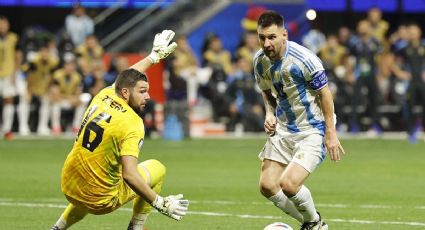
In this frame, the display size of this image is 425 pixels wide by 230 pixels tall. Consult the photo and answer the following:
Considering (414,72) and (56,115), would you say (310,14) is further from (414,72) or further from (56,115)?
(56,115)

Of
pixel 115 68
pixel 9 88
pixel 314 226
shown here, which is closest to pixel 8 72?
pixel 9 88

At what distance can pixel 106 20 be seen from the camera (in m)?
36.3

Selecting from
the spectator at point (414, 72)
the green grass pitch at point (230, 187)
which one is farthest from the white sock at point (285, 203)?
the spectator at point (414, 72)

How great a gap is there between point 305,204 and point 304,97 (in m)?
1.08

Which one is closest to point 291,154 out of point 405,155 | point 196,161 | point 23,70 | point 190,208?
point 190,208

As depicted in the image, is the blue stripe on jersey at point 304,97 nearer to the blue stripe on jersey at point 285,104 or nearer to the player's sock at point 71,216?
the blue stripe on jersey at point 285,104

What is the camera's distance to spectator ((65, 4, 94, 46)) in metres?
33.4

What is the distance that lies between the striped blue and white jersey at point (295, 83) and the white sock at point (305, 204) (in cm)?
69

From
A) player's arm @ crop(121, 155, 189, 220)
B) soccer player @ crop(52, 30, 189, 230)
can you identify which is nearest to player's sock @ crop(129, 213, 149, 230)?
soccer player @ crop(52, 30, 189, 230)

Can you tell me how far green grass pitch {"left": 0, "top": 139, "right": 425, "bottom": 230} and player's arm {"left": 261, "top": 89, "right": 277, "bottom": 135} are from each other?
55.0 inches

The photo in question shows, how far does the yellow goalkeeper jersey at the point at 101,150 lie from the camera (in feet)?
35.2

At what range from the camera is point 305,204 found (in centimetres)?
1163

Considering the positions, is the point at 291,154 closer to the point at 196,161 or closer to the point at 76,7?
the point at 196,161

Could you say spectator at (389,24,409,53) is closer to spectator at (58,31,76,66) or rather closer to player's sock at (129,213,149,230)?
spectator at (58,31,76,66)
